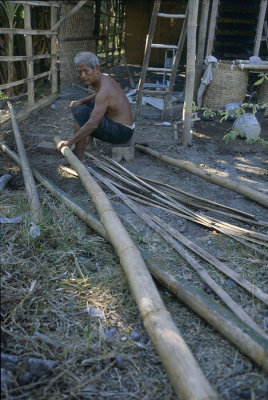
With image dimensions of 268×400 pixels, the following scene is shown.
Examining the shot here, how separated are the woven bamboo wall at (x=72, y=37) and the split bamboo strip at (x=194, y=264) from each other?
586 cm

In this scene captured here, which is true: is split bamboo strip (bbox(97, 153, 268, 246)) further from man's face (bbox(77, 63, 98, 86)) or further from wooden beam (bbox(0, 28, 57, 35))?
wooden beam (bbox(0, 28, 57, 35))

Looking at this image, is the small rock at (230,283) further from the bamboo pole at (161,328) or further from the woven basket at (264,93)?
the woven basket at (264,93)

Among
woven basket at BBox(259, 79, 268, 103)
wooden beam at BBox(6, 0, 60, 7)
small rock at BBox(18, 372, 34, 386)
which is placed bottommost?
small rock at BBox(18, 372, 34, 386)

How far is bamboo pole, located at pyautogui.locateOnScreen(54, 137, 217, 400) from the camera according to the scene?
147 cm

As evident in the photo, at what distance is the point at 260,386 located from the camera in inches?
64.4

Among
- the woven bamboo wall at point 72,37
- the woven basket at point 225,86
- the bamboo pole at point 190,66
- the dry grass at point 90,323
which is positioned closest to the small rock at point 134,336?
the dry grass at point 90,323

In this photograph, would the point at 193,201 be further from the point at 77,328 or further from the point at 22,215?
the point at 77,328

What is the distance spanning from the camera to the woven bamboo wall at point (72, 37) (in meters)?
8.41

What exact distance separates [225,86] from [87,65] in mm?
4134

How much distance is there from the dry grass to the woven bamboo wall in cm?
677

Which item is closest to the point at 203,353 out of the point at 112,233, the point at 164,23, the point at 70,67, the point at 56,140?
the point at 112,233

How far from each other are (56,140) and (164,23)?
460 inches

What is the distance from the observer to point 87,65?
13.1ft

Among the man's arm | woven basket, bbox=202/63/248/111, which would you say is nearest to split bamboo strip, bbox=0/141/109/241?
the man's arm
